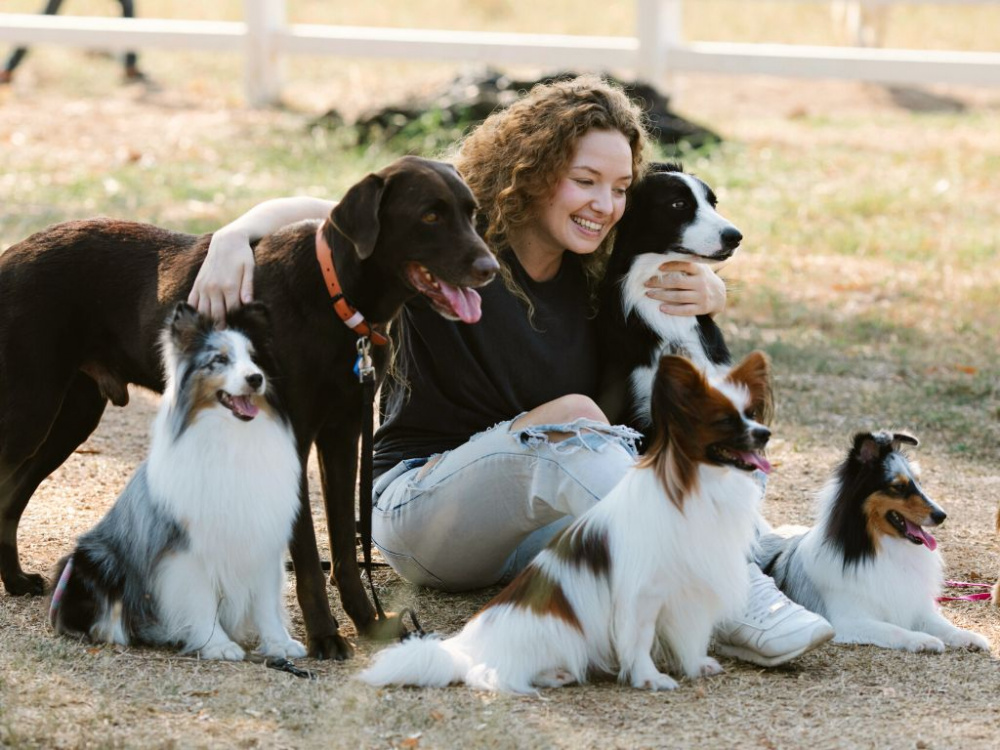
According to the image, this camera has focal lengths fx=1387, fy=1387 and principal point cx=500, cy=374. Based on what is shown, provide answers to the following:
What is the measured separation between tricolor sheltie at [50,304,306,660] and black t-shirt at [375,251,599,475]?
790mm

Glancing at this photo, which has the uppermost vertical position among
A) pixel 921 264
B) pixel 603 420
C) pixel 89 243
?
pixel 89 243

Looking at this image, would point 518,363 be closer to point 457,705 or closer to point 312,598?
point 312,598

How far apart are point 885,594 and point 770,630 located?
0.53 meters

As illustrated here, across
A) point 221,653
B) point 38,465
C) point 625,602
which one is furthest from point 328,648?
point 38,465

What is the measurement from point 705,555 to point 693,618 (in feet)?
0.69

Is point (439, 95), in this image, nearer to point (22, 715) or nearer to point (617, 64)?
point (617, 64)

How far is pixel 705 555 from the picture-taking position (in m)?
3.60

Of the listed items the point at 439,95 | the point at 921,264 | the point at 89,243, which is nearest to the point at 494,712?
the point at 89,243

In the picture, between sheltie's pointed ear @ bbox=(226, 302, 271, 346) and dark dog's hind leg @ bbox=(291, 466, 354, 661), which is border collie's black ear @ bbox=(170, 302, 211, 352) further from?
dark dog's hind leg @ bbox=(291, 466, 354, 661)

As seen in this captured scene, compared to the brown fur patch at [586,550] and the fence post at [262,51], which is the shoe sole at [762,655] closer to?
the brown fur patch at [586,550]

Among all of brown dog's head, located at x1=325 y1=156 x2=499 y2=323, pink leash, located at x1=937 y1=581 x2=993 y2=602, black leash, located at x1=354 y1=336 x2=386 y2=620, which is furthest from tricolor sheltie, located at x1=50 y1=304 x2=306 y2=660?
pink leash, located at x1=937 y1=581 x2=993 y2=602

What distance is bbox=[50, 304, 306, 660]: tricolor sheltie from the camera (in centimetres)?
360

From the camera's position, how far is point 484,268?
11.7ft

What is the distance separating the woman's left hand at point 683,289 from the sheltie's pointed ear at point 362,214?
1.25 meters
